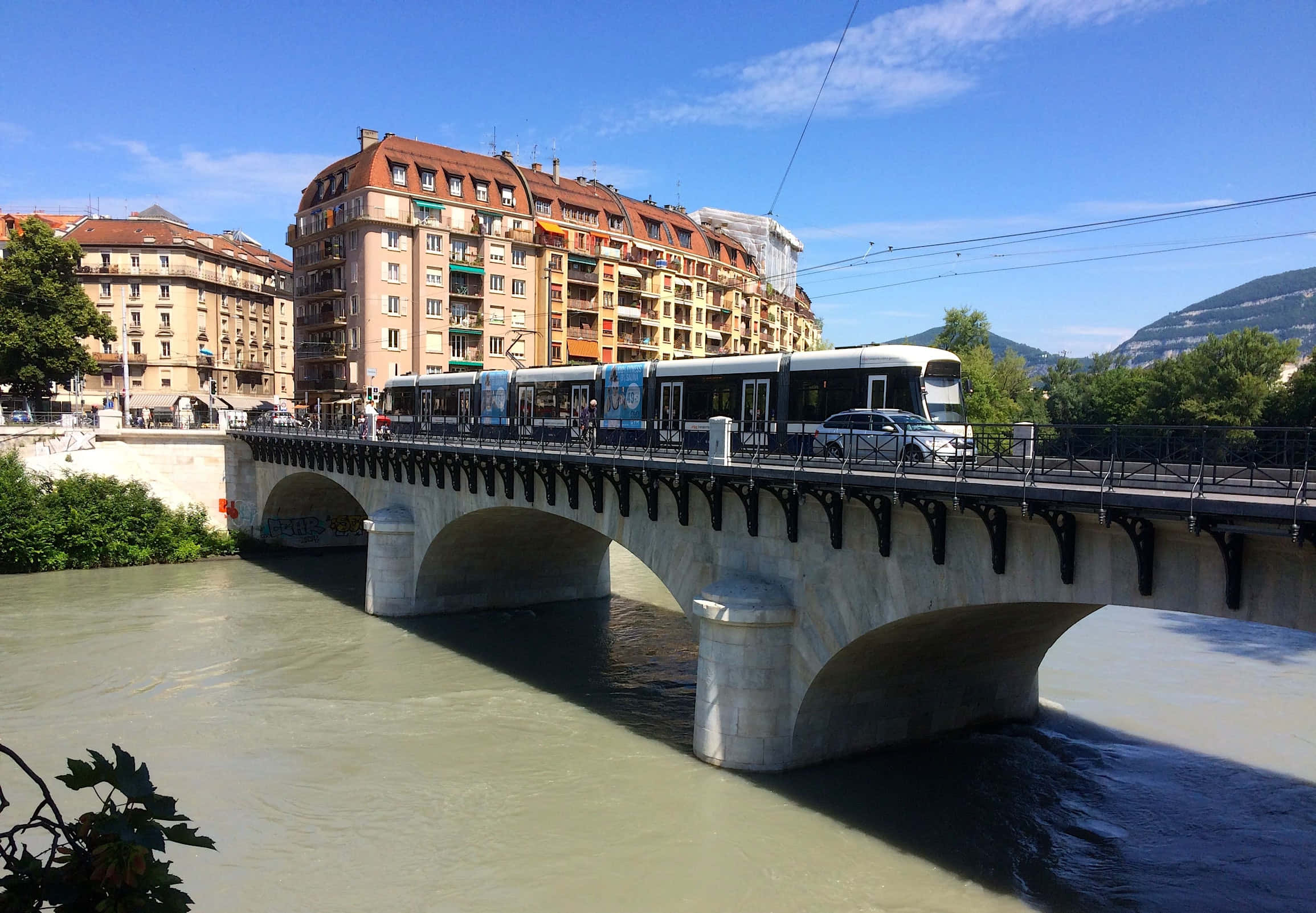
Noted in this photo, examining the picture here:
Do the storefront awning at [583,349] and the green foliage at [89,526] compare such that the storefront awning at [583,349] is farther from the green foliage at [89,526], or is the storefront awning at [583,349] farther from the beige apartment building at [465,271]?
the green foliage at [89,526]

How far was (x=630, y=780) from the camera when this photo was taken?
1966cm

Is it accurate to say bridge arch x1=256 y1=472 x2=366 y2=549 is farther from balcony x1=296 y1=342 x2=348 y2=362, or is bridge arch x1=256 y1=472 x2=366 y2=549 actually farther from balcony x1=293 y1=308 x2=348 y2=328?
balcony x1=293 y1=308 x2=348 y2=328

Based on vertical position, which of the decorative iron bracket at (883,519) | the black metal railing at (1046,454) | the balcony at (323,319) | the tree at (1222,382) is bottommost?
the decorative iron bracket at (883,519)

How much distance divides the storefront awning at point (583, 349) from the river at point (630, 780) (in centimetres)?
4224

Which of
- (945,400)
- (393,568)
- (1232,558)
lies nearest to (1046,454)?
(1232,558)

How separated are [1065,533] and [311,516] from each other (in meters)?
45.2

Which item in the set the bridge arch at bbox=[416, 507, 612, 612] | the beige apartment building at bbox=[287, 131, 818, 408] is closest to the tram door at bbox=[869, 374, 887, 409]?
the bridge arch at bbox=[416, 507, 612, 612]

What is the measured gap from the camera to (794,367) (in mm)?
25000

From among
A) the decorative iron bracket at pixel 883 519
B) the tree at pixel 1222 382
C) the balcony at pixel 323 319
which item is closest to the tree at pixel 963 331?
the tree at pixel 1222 382

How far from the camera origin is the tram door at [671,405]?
28.9 meters

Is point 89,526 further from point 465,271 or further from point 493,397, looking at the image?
point 465,271

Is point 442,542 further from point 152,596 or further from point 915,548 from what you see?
point 915,548

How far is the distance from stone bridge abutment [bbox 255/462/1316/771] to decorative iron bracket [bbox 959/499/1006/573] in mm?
36

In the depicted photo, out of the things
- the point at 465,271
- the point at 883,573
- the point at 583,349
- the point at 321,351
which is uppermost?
the point at 465,271
